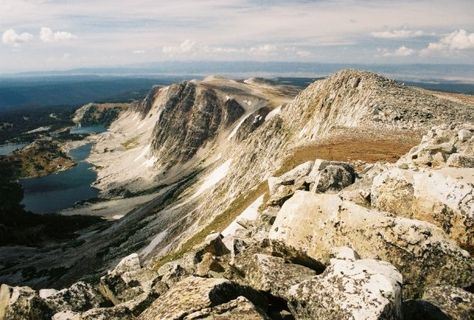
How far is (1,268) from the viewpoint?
329ft

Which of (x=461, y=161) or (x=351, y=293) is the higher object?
(x=461, y=161)

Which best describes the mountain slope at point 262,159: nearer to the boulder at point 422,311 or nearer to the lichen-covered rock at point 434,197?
the lichen-covered rock at point 434,197

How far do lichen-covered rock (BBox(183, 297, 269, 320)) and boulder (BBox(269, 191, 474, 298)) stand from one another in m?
4.54

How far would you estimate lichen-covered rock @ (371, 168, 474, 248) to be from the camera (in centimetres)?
1667

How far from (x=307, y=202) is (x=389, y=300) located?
729 centimetres

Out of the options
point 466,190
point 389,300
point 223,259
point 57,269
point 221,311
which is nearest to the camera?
point 389,300

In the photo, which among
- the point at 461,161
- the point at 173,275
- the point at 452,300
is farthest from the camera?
the point at 461,161

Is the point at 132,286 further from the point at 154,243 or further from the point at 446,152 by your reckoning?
the point at 154,243

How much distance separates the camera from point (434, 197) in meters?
17.6

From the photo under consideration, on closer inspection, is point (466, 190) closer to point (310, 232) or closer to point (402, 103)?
point (310, 232)

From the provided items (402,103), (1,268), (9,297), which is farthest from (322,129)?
(1,268)

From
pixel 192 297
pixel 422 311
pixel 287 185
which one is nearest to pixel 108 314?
pixel 192 297

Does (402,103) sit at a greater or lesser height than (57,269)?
greater

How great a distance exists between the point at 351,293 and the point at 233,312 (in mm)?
3445
